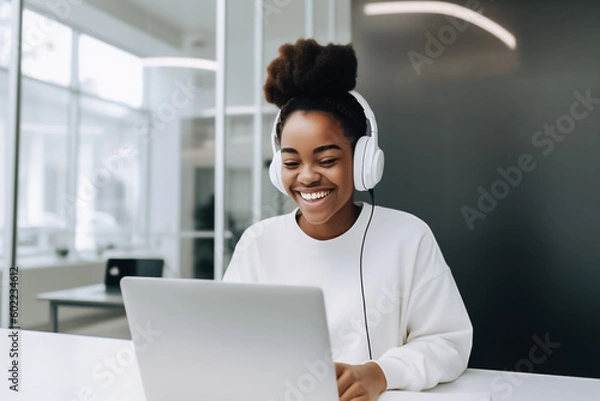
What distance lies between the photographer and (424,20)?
224cm

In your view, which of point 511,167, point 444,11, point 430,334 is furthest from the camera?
point 444,11

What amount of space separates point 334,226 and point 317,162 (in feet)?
0.58

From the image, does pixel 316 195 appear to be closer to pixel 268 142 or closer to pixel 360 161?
pixel 360 161

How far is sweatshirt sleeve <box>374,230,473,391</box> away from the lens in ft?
3.17

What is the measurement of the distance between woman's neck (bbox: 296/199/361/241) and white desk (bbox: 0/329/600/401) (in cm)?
45

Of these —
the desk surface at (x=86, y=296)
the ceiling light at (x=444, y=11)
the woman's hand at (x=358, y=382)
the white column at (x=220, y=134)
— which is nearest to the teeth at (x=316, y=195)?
the woman's hand at (x=358, y=382)

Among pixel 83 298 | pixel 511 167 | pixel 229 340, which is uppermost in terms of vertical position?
pixel 511 167

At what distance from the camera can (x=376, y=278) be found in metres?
1.25

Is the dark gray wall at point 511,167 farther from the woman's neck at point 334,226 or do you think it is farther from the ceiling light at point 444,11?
the woman's neck at point 334,226

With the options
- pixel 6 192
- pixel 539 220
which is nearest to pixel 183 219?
pixel 6 192

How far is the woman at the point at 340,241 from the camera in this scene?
1.22 m

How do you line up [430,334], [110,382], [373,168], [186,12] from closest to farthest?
[110,382] < [430,334] < [373,168] < [186,12]

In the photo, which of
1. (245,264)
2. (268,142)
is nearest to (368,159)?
(245,264)

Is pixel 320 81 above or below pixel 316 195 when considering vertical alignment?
above
